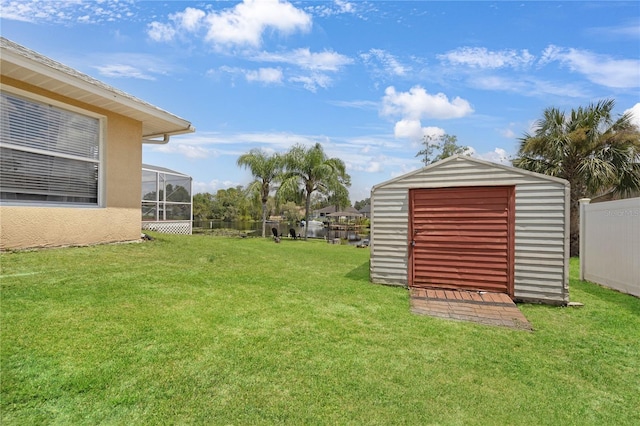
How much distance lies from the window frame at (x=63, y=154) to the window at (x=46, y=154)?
18 mm

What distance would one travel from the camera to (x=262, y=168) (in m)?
20.3

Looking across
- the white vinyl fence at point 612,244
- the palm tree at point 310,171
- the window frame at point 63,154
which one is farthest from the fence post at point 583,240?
the palm tree at point 310,171

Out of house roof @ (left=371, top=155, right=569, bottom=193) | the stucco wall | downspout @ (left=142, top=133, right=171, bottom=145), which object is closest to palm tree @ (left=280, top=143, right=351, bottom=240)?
downspout @ (left=142, top=133, right=171, bottom=145)

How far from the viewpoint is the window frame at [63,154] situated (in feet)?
17.9

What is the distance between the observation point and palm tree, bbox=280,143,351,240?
19.3 m

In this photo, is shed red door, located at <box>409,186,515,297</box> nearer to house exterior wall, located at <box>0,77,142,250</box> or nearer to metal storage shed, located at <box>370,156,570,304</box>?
metal storage shed, located at <box>370,156,570,304</box>

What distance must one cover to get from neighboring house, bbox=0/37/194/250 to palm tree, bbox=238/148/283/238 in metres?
12.2

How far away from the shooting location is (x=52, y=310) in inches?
135

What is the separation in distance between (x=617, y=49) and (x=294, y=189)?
14.9m

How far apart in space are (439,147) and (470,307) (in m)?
29.6

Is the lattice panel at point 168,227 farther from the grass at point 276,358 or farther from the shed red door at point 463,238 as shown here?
the shed red door at point 463,238

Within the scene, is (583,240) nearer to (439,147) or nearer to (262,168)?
(262,168)

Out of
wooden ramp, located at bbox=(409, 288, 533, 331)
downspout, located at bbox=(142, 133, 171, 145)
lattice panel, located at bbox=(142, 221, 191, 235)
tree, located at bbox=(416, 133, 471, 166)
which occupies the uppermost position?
tree, located at bbox=(416, 133, 471, 166)

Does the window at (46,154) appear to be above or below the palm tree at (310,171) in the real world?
below
